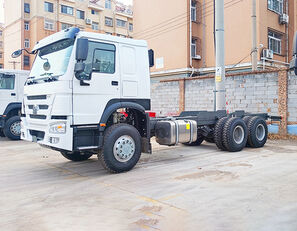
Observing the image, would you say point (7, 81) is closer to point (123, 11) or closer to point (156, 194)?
point (156, 194)

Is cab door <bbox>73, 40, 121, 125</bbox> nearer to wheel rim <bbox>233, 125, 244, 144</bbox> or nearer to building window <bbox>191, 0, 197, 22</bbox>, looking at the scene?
wheel rim <bbox>233, 125, 244, 144</bbox>

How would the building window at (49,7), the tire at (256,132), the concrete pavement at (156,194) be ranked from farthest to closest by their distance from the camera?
the building window at (49,7) → the tire at (256,132) → the concrete pavement at (156,194)

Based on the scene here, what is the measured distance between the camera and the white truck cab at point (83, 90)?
5.73 meters

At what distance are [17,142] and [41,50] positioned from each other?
645cm

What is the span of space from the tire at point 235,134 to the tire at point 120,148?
127 inches

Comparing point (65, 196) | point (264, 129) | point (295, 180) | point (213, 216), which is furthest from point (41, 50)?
point (264, 129)

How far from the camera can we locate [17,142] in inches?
475

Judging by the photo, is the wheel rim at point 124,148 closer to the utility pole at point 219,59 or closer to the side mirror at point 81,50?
the side mirror at point 81,50

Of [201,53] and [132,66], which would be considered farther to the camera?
[201,53]

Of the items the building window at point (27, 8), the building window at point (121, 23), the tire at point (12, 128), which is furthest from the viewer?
the building window at point (121, 23)

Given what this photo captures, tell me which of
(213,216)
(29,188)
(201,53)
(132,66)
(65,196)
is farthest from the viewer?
(201,53)

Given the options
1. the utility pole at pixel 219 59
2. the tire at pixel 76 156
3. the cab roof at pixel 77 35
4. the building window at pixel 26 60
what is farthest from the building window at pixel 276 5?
the building window at pixel 26 60

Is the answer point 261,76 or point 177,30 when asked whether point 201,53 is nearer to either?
point 177,30

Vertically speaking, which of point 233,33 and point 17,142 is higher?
point 233,33
